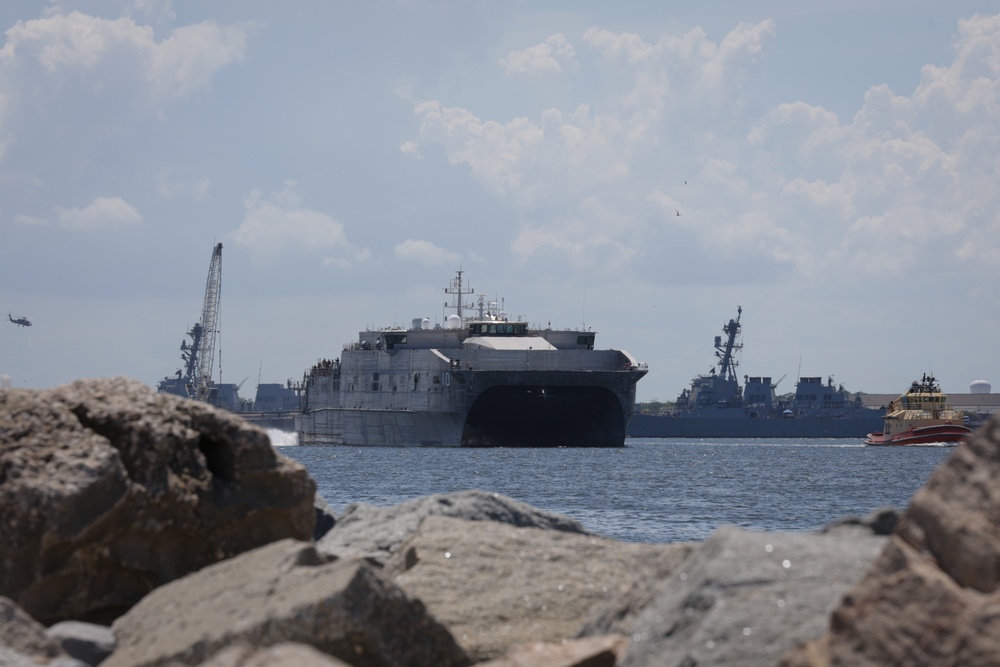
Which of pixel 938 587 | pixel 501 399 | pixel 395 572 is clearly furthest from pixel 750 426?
pixel 938 587

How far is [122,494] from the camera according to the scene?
287 inches

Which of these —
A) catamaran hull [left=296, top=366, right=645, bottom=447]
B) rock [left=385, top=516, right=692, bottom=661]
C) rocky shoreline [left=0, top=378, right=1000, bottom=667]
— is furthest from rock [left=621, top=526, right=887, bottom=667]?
catamaran hull [left=296, top=366, right=645, bottom=447]

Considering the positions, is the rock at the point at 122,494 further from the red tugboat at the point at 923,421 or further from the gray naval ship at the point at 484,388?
the red tugboat at the point at 923,421

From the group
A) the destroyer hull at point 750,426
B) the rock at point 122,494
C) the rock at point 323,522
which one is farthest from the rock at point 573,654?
the destroyer hull at point 750,426

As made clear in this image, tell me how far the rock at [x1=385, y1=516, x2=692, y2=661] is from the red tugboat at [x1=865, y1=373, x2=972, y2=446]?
74.0 meters

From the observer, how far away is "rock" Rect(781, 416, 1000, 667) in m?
4.39

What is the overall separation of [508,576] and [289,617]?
6.93ft

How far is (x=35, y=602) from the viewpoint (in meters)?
7.30

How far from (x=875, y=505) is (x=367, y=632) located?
78.3 feet

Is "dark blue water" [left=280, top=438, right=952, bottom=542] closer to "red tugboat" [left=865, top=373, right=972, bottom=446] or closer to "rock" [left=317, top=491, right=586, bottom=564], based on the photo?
"rock" [left=317, top=491, right=586, bottom=564]

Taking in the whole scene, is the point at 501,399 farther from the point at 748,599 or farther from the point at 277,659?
the point at 277,659

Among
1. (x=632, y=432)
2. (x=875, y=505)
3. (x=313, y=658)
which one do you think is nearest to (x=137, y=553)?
(x=313, y=658)

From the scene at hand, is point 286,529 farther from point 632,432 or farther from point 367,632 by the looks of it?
point 632,432

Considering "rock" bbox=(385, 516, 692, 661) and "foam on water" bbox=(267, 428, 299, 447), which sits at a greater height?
"foam on water" bbox=(267, 428, 299, 447)
